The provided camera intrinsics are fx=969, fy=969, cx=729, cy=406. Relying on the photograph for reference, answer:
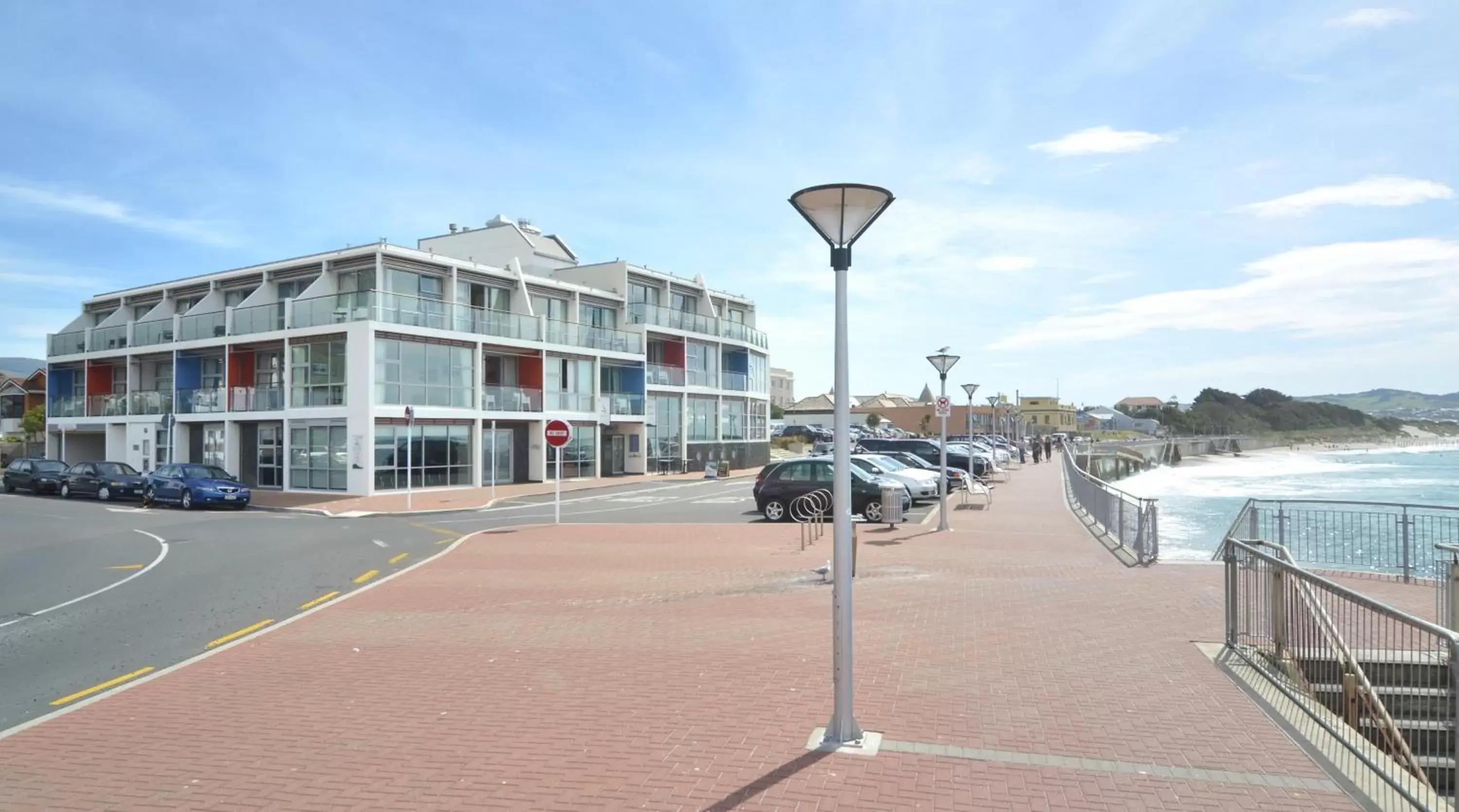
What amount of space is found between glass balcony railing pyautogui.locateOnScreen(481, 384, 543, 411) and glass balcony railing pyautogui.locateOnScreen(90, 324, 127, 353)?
675 inches

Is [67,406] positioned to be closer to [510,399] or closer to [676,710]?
[510,399]

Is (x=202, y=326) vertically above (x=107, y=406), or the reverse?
(x=202, y=326)

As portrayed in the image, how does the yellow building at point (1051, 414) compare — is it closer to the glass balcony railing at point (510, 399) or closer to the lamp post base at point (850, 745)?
the glass balcony railing at point (510, 399)

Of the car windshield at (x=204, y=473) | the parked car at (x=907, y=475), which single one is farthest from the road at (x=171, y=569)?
the car windshield at (x=204, y=473)

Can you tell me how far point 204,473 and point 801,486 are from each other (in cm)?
1994

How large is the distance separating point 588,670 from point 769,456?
50150 millimetres

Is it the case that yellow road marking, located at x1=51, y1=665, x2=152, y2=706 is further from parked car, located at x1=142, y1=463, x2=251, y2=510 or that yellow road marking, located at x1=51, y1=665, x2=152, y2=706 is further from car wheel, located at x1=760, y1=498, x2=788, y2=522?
parked car, located at x1=142, y1=463, x2=251, y2=510

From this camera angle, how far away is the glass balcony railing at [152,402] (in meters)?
39.5

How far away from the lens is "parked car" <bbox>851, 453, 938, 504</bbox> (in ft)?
84.4

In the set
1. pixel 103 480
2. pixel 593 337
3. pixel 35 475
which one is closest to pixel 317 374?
pixel 103 480

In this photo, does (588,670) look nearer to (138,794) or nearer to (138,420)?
(138,794)

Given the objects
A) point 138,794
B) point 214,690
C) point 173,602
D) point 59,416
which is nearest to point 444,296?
point 59,416

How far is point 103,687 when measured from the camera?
809 cm

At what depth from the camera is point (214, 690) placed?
7711 mm
